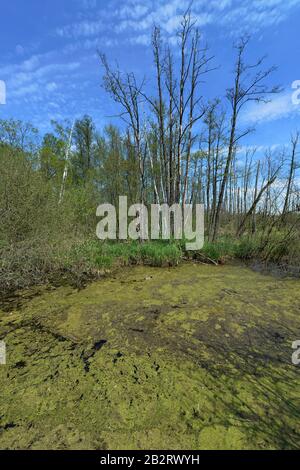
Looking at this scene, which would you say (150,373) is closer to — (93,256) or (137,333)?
(137,333)

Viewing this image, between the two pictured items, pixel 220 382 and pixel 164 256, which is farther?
pixel 164 256

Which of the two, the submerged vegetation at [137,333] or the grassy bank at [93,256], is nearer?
the submerged vegetation at [137,333]

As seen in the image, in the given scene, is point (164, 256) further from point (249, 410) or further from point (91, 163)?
point (91, 163)

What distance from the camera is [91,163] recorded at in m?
13.8

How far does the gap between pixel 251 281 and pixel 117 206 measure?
7.97m

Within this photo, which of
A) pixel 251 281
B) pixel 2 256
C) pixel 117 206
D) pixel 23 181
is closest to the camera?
pixel 2 256

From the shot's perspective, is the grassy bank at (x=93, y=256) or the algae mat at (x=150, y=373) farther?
the grassy bank at (x=93, y=256)

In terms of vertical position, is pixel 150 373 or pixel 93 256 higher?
pixel 93 256

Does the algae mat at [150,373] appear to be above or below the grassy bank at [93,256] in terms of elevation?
below

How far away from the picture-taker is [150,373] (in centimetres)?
214

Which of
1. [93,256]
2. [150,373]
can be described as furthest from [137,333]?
[93,256]

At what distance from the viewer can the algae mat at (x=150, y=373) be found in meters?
1.51

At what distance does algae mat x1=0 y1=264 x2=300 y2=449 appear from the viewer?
151 centimetres
